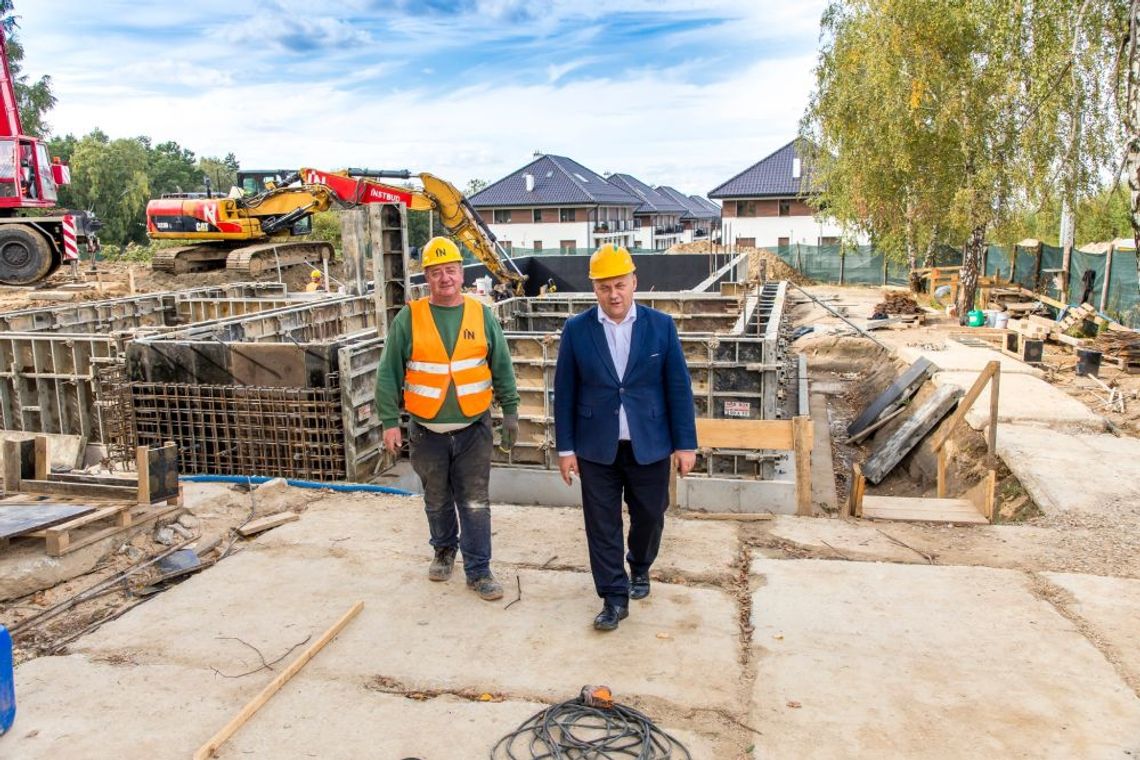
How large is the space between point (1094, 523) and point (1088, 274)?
1601 centimetres

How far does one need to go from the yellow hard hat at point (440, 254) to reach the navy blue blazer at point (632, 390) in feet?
2.54

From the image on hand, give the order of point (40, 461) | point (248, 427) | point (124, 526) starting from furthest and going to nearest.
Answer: point (248, 427) < point (40, 461) < point (124, 526)

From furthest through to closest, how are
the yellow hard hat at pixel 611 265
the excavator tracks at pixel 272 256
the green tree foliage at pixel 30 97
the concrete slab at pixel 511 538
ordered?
1. the green tree foliage at pixel 30 97
2. the excavator tracks at pixel 272 256
3. the concrete slab at pixel 511 538
4. the yellow hard hat at pixel 611 265

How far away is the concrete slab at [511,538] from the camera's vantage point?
16.6 feet

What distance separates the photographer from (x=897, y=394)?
1238 cm

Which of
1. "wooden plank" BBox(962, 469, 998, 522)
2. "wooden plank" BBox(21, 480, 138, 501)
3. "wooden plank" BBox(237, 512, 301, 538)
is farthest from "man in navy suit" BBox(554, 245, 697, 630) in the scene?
"wooden plank" BBox(962, 469, 998, 522)

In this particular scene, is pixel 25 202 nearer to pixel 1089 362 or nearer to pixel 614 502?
pixel 614 502

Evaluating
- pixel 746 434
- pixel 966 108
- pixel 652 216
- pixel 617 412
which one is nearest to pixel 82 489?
pixel 617 412

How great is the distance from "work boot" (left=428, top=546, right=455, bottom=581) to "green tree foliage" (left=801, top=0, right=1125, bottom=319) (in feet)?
38.6

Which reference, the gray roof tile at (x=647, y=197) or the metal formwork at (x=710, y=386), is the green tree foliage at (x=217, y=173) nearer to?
the gray roof tile at (x=647, y=197)

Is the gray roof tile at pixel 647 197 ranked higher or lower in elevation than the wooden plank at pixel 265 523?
higher

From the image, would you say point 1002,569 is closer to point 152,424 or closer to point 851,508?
point 851,508

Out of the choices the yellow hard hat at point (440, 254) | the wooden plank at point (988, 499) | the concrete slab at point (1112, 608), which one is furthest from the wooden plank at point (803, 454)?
the yellow hard hat at point (440, 254)

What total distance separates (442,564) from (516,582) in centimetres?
43
